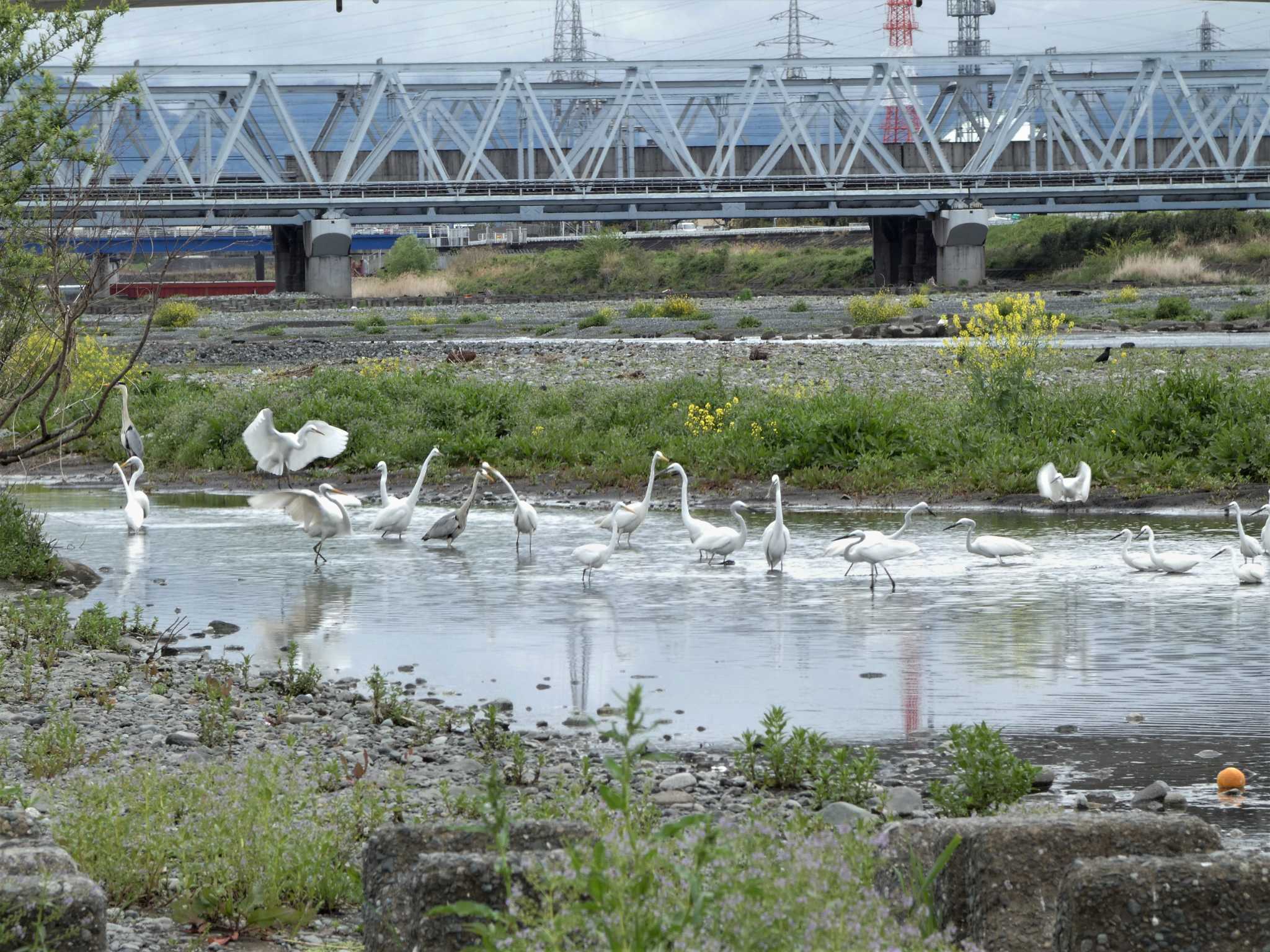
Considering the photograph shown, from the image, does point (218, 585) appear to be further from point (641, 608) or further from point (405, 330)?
point (405, 330)

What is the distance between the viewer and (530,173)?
232ft

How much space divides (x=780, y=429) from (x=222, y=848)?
46.2ft

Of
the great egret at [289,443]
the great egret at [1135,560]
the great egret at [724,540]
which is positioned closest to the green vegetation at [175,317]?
the great egret at [289,443]

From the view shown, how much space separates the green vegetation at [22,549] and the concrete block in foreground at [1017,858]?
957 centimetres

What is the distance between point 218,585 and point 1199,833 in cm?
1022

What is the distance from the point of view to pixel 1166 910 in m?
3.36

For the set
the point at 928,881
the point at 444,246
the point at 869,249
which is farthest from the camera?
the point at 444,246

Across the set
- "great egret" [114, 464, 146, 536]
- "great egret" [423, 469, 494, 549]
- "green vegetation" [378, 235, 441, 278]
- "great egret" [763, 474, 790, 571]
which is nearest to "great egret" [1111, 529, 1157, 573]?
"great egret" [763, 474, 790, 571]

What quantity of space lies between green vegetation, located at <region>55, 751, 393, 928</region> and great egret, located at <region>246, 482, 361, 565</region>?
317 inches

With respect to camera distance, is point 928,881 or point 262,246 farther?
point 262,246

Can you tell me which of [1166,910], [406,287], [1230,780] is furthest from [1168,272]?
[1166,910]

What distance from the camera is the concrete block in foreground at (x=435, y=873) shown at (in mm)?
3459

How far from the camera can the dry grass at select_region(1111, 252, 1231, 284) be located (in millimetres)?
61250

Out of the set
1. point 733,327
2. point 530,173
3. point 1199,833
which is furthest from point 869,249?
point 1199,833
